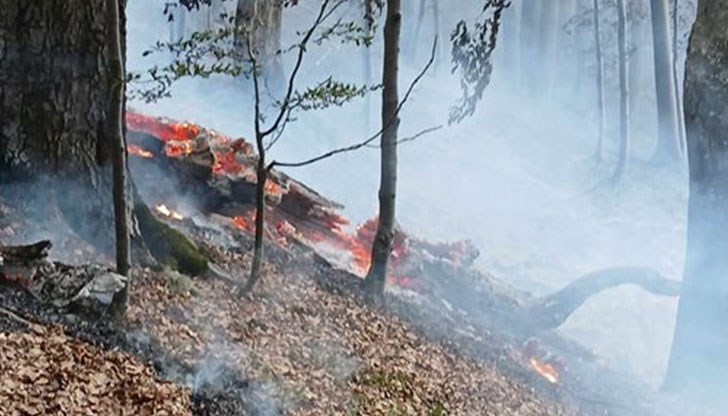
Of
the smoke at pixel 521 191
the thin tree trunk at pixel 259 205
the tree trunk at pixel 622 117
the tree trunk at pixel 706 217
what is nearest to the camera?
the thin tree trunk at pixel 259 205

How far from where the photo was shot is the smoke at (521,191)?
15.8 metres

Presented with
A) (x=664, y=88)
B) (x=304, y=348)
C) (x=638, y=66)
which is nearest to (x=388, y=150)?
(x=304, y=348)

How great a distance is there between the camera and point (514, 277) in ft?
53.5

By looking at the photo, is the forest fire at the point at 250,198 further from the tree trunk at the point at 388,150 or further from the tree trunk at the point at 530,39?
the tree trunk at the point at 530,39

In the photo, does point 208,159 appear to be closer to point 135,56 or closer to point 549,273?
point 549,273

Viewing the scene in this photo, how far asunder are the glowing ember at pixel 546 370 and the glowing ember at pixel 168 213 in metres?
3.86

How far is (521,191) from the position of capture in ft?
72.2

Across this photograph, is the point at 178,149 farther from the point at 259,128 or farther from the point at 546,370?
the point at 546,370

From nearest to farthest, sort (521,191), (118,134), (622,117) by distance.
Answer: (118,134) < (521,191) < (622,117)

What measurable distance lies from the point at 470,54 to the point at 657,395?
3921 mm

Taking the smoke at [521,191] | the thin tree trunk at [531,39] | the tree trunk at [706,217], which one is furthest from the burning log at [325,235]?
the thin tree trunk at [531,39]

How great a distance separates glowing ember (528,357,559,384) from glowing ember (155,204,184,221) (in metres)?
3.86

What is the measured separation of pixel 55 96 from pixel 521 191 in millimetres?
18507

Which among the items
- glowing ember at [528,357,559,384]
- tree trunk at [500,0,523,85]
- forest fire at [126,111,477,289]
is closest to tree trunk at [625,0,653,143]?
tree trunk at [500,0,523,85]
